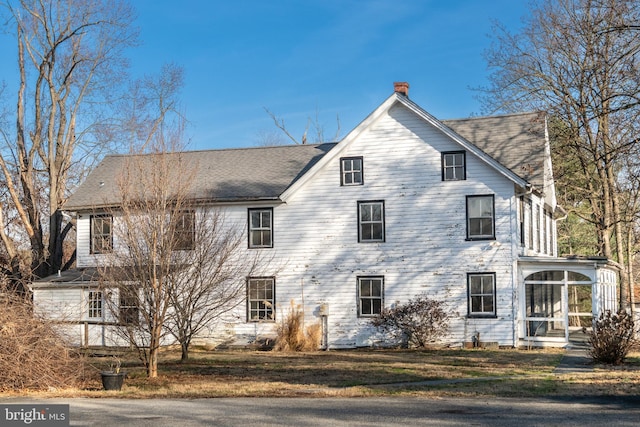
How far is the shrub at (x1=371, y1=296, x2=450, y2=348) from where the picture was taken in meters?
27.6

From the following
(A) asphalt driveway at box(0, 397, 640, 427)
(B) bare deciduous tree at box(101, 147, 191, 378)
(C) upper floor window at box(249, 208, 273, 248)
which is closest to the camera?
(A) asphalt driveway at box(0, 397, 640, 427)

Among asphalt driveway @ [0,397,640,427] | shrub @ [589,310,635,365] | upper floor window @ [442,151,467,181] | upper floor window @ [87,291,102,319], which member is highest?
upper floor window @ [442,151,467,181]

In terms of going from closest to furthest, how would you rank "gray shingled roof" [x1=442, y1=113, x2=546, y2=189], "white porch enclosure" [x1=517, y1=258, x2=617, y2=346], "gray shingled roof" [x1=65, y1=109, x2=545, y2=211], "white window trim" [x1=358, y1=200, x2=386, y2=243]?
"white porch enclosure" [x1=517, y1=258, x2=617, y2=346]
"gray shingled roof" [x1=442, y1=113, x2=546, y2=189]
"white window trim" [x1=358, y1=200, x2=386, y2=243]
"gray shingled roof" [x1=65, y1=109, x2=545, y2=211]

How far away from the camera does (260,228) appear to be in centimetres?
3022

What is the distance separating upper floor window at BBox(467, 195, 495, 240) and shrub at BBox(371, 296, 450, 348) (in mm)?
2763

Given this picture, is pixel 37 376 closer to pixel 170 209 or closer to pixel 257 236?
pixel 170 209

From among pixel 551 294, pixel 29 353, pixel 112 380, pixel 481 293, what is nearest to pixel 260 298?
pixel 481 293

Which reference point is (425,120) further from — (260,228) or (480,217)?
(260,228)

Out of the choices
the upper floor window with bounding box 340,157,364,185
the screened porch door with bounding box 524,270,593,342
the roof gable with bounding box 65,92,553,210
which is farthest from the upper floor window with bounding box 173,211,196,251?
the screened porch door with bounding box 524,270,593,342

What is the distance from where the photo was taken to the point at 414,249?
28.5 meters

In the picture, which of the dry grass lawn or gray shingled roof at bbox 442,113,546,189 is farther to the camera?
gray shingled roof at bbox 442,113,546,189

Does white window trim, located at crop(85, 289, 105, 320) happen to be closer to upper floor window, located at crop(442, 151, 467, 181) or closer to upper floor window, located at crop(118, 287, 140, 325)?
upper floor window, located at crop(118, 287, 140, 325)

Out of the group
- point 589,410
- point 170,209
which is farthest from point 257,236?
point 589,410

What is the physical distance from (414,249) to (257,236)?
6012mm
